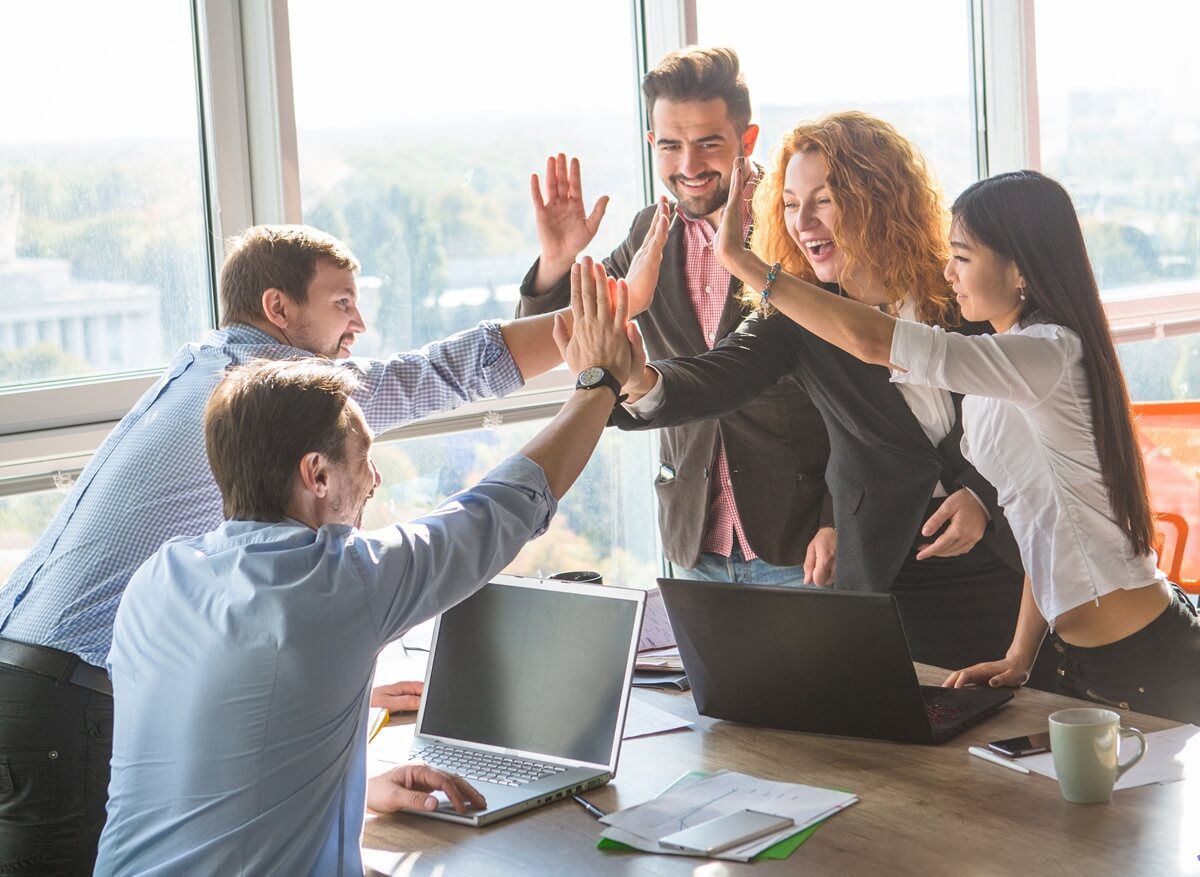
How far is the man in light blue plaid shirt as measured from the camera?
1.96m

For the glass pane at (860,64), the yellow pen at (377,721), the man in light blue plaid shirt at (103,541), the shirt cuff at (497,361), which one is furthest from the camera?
the glass pane at (860,64)

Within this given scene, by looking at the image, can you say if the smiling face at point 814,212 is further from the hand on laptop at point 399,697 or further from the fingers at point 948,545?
the hand on laptop at point 399,697

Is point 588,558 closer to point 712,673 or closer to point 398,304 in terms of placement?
point 398,304

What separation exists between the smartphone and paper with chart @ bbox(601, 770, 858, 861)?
24cm

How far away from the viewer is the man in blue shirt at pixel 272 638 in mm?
1482

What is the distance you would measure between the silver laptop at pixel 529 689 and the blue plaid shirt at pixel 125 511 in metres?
0.48

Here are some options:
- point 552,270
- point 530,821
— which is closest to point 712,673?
point 530,821

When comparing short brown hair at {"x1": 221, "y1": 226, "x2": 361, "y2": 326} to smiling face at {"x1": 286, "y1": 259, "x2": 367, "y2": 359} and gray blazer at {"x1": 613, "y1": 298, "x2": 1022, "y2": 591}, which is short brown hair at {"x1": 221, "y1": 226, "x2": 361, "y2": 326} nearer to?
smiling face at {"x1": 286, "y1": 259, "x2": 367, "y2": 359}

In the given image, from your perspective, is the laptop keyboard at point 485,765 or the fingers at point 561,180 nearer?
the laptop keyboard at point 485,765

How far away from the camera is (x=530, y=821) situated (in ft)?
5.45

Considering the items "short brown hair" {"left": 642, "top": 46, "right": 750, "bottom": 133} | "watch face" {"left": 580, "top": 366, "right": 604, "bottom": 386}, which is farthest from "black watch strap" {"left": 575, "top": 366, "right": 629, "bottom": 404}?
"short brown hair" {"left": 642, "top": 46, "right": 750, "bottom": 133}

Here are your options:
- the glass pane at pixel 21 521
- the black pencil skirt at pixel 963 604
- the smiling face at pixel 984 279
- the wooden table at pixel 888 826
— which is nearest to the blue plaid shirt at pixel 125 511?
the wooden table at pixel 888 826

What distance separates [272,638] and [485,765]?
19.9 inches

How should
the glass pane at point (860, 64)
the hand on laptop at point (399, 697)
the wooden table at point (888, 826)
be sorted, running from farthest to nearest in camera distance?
the glass pane at point (860, 64), the hand on laptop at point (399, 697), the wooden table at point (888, 826)
